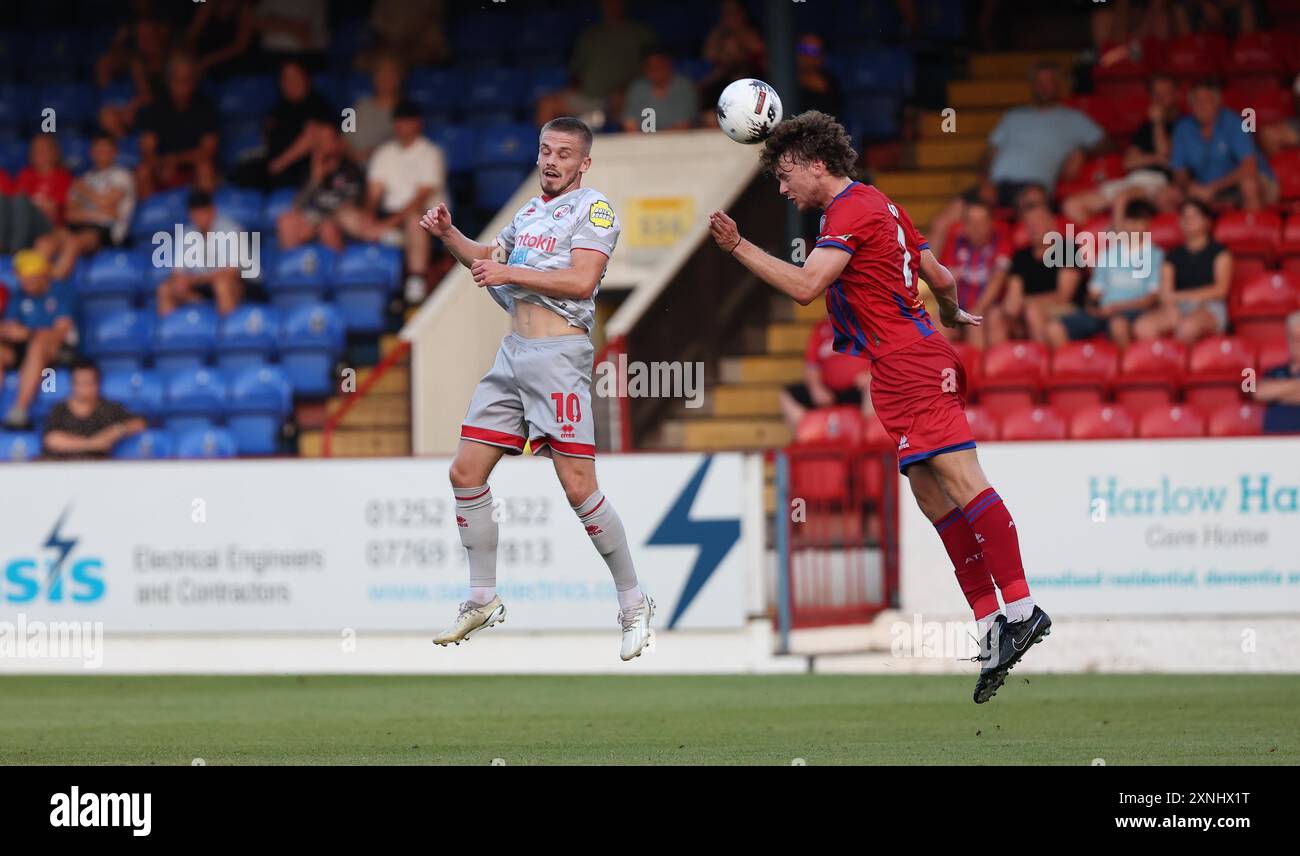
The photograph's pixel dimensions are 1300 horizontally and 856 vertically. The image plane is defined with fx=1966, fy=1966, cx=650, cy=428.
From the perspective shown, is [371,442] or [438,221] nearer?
[438,221]

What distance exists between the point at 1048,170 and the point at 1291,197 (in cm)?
Result: 194

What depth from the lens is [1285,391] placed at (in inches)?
562

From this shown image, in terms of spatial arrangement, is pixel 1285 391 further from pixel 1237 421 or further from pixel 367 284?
pixel 367 284

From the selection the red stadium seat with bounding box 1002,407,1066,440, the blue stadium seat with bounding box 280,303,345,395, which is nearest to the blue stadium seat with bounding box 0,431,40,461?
the blue stadium seat with bounding box 280,303,345,395

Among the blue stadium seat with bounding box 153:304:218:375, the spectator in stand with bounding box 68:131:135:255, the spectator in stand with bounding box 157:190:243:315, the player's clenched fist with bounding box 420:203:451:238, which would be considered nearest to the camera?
the player's clenched fist with bounding box 420:203:451:238

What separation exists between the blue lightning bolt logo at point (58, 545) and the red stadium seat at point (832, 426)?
541cm

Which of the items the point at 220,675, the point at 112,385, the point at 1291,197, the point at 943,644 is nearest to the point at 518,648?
the point at 220,675

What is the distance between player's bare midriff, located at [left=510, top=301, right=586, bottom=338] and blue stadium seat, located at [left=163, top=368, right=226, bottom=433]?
8811 millimetres

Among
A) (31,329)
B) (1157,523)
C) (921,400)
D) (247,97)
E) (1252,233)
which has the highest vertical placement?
(247,97)

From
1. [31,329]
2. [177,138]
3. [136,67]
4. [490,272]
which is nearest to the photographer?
[490,272]

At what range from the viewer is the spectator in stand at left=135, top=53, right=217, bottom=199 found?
19328mm

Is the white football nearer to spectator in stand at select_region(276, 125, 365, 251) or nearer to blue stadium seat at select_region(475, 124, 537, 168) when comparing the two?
blue stadium seat at select_region(475, 124, 537, 168)

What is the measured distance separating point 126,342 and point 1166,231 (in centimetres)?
925

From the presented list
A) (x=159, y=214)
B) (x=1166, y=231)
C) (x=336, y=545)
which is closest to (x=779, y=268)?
(x=336, y=545)
